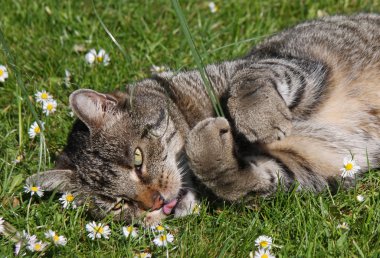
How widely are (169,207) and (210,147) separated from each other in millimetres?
474

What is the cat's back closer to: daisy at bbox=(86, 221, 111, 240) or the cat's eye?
the cat's eye

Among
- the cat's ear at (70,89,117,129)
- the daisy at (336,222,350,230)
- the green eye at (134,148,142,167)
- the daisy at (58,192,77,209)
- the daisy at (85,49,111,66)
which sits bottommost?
the daisy at (336,222,350,230)

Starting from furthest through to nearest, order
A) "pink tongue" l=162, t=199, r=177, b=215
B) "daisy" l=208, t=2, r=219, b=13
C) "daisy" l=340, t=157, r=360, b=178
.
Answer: "daisy" l=208, t=2, r=219, b=13
"pink tongue" l=162, t=199, r=177, b=215
"daisy" l=340, t=157, r=360, b=178

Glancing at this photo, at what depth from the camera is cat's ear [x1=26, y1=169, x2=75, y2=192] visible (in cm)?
352

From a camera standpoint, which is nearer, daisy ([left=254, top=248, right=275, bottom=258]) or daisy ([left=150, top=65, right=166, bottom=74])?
daisy ([left=254, top=248, right=275, bottom=258])

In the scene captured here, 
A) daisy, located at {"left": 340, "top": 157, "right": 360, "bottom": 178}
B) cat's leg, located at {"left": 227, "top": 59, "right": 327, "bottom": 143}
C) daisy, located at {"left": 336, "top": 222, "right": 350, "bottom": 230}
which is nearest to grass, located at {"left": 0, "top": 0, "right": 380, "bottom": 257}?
daisy, located at {"left": 336, "top": 222, "right": 350, "bottom": 230}

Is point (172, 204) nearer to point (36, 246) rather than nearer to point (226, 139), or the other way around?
point (226, 139)

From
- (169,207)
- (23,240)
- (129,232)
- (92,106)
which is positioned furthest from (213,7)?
(23,240)

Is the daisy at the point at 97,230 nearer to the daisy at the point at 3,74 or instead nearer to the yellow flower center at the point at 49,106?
the yellow flower center at the point at 49,106

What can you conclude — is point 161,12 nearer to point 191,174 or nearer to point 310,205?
point 191,174

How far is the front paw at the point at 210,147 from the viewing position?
10.5 ft

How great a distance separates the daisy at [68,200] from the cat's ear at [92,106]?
403 millimetres

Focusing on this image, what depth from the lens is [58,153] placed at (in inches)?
159

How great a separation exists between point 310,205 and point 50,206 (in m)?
1.45
